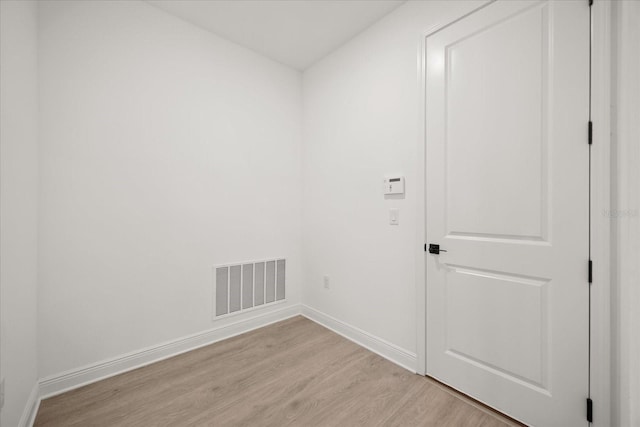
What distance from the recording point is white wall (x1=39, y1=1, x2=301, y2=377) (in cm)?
172

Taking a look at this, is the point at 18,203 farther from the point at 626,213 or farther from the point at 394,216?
the point at 626,213

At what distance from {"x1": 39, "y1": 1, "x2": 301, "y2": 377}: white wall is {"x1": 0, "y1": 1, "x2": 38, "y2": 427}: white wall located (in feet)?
0.39

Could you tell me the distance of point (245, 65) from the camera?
2.60 metres

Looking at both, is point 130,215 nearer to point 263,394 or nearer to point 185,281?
point 185,281

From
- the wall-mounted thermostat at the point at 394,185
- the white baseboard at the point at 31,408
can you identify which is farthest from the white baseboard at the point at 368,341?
the white baseboard at the point at 31,408

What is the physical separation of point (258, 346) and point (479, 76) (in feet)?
8.31

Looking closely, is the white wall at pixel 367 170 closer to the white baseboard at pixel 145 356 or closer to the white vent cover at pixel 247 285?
the white vent cover at pixel 247 285

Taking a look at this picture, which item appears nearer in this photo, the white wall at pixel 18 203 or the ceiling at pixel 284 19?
the white wall at pixel 18 203

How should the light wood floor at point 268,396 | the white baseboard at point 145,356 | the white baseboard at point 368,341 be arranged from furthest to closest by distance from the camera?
the white baseboard at point 368,341
the white baseboard at point 145,356
the light wood floor at point 268,396

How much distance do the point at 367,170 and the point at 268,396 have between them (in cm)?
178

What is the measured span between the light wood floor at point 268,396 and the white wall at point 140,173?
0.27 metres

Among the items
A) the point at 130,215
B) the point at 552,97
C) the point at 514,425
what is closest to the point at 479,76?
the point at 552,97

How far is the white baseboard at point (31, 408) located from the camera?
55.0 inches

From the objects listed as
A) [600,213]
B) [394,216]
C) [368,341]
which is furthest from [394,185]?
[368,341]
